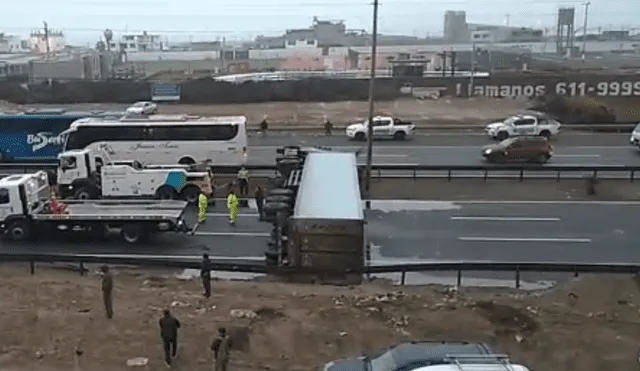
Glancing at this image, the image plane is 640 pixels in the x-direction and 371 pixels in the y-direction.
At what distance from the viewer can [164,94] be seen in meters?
55.3

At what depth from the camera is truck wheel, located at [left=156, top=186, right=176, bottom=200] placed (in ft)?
75.6

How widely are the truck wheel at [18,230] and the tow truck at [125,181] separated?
4012mm

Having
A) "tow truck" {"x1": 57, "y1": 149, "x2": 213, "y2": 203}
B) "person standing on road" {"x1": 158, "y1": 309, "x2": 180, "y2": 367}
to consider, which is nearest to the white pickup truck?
"tow truck" {"x1": 57, "y1": 149, "x2": 213, "y2": 203}

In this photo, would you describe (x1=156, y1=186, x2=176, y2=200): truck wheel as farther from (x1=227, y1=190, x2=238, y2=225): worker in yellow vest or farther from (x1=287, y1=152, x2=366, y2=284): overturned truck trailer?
(x1=287, y1=152, x2=366, y2=284): overturned truck trailer

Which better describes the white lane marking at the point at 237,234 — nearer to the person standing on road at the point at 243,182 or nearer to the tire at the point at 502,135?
the person standing on road at the point at 243,182

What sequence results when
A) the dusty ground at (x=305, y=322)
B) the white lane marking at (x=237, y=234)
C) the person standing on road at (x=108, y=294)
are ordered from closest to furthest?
the dusty ground at (x=305, y=322), the person standing on road at (x=108, y=294), the white lane marking at (x=237, y=234)

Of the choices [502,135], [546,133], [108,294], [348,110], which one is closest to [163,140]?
[108,294]

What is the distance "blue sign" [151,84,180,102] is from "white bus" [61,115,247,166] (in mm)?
27073

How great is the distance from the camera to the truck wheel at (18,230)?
62.6 feet

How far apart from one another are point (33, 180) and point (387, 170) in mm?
12683

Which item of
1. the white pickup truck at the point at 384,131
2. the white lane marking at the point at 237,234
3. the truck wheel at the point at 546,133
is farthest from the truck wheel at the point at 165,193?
the truck wheel at the point at 546,133

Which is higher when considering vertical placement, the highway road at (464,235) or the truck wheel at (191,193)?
the truck wheel at (191,193)

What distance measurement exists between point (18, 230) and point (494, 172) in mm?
16827

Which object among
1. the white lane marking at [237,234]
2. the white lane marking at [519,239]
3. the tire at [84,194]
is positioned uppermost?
the tire at [84,194]
